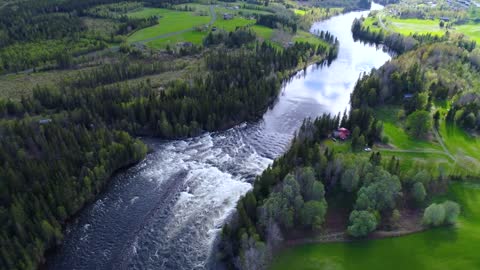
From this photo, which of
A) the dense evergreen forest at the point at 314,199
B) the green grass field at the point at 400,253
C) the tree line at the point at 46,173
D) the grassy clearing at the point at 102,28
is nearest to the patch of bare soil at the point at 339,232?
the dense evergreen forest at the point at 314,199

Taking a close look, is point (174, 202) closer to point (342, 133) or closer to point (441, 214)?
point (342, 133)

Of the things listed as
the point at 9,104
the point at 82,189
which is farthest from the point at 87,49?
the point at 82,189

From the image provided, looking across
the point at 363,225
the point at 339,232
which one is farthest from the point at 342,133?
the point at 363,225

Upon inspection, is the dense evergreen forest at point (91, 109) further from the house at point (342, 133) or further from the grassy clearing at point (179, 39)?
the house at point (342, 133)

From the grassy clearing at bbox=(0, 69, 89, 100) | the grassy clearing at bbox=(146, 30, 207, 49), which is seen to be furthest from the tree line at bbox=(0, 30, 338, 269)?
the grassy clearing at bbox=(146, 30, 207, 49)

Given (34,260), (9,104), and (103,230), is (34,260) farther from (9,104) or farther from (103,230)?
(9,104)

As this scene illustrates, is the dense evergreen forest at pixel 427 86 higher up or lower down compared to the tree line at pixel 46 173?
higher up

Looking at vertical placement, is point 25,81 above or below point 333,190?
above
